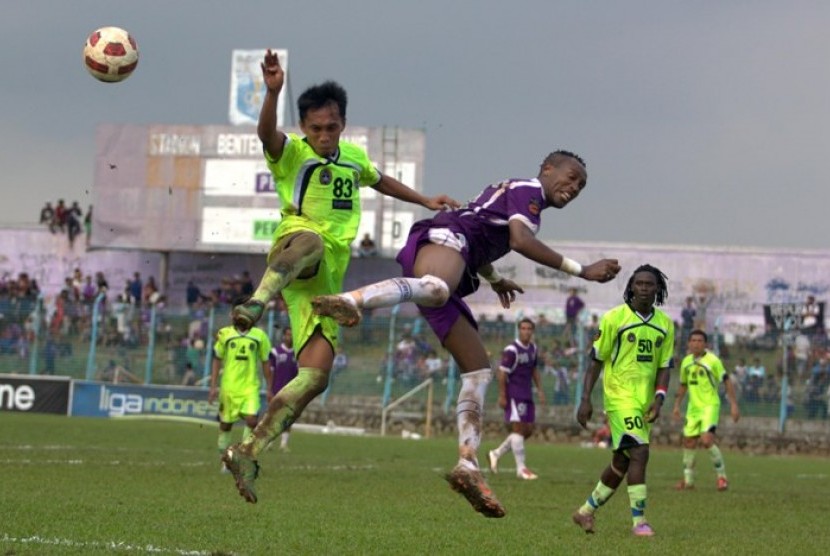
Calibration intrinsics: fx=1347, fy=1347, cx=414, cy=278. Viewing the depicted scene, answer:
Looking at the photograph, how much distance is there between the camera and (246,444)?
8297 mm

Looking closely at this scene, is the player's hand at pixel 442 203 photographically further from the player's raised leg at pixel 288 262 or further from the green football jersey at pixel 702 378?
the green football jersey at pixel 702 378

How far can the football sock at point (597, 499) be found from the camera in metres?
12.2

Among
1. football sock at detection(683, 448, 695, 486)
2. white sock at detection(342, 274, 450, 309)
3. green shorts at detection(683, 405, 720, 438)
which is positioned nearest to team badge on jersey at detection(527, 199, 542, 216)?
white sock at detection(342, 274, 450, 309)

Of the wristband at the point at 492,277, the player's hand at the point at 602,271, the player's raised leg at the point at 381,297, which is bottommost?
the player's raised leg at the point at 381,297

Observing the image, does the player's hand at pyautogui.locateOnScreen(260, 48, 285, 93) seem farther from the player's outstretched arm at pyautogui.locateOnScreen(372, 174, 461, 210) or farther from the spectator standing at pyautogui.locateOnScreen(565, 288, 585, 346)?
the spectator standing at pyautogui.locateOnScreen(565, 288, 585, 346)

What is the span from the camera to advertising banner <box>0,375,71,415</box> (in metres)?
36.0

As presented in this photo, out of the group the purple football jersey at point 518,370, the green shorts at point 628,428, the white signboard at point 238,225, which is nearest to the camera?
the green shorts at point 628,428

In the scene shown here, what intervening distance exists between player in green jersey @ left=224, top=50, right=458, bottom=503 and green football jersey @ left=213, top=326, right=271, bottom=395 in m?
10.6

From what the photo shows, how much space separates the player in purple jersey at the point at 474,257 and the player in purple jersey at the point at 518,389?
12.3 metres

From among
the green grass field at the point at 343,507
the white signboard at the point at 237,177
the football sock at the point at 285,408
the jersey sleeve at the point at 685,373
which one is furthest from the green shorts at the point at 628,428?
→ the white signboard at the point at 237,177

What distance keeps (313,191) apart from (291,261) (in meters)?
0.63

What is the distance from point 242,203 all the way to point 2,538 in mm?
38231

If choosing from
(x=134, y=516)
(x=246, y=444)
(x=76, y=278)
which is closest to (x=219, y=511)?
(x=134, y=516)

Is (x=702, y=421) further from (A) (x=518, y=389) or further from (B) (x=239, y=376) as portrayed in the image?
(B) (x=239, y=376)
